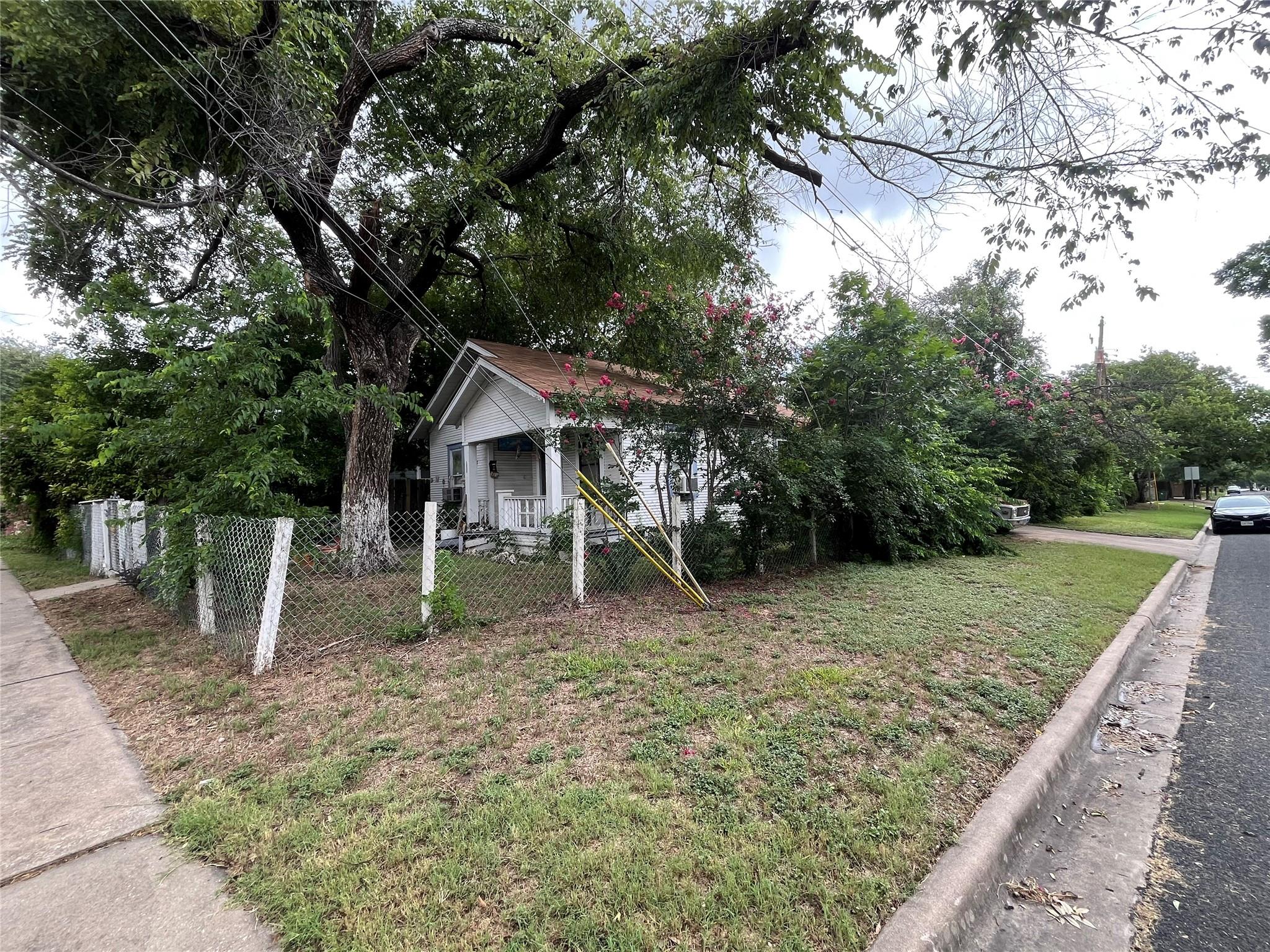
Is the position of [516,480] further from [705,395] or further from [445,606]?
[445,606]

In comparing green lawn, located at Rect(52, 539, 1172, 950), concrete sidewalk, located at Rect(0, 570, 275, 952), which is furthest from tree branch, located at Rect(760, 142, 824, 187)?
concrete sidewalk, located at Rect(0, 570, 275, 952)

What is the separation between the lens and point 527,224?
945 cm

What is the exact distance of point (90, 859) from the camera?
7.34 ft

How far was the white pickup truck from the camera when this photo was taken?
476 inches

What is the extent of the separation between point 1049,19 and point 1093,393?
16.8m

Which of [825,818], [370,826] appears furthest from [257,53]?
[825,818]

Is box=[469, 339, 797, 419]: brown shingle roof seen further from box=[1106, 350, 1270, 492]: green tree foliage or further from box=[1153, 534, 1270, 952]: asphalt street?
box=[1106, 350, 1270, 492]: green tree foliage

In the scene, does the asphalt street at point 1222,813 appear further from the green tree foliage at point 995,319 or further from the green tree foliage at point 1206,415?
the green tree foliage at point 1206,415

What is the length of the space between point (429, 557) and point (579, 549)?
1.61m

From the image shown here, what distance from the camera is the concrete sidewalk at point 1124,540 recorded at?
38.8 feet

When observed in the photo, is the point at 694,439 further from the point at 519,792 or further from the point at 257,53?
the point at 257,53

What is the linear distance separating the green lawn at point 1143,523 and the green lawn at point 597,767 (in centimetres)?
1382

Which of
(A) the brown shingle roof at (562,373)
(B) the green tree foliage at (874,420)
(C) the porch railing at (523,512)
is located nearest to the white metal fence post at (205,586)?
(A) the brown shingle roof at (562,373)

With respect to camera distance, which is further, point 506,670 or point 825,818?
point 506,670
